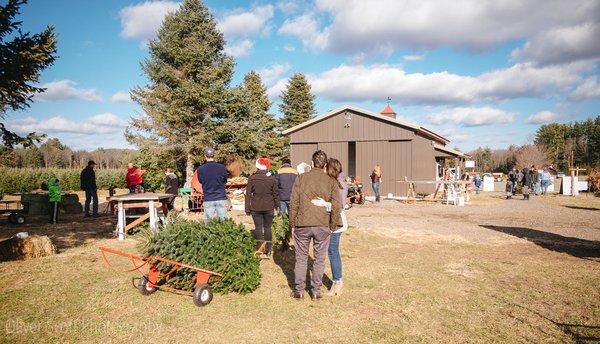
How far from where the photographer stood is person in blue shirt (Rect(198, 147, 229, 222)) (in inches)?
276

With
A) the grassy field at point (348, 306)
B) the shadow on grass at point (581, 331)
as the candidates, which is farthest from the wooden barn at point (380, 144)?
the shadow on grass at point (581, 331)

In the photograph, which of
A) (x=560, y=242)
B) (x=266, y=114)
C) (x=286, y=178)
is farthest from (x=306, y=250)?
(x=266, y=114)

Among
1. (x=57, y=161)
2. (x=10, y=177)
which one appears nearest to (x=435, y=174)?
(x=10, y=177)

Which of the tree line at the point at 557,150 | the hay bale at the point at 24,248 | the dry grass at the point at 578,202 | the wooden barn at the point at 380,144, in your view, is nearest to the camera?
the hay bale at the point at 24,248

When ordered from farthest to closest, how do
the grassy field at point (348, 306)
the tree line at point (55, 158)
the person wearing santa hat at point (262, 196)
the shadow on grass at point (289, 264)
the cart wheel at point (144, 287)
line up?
the tree line at point (55, 158) < the person wearing santa hat at point (262, 196) < the shadow on grass at point (289, 264) < the cart wheel at point (144, 287) < the grassy field at point (348, 306)

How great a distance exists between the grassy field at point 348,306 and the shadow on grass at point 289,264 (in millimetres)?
40

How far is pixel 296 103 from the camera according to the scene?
4434 centimetres

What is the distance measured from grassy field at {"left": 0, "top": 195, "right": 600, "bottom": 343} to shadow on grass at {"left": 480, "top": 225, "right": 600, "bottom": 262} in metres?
0.71

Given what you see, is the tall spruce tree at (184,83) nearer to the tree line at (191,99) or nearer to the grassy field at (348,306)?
the tree line at (191,99)

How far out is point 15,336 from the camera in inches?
156

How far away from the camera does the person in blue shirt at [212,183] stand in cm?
701

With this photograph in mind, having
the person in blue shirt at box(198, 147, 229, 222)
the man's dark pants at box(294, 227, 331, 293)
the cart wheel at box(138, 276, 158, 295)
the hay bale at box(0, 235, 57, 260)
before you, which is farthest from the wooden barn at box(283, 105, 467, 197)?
the cart wheel at box(138, 276, 158, 295)

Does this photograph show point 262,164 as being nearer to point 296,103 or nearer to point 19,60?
point 19,60

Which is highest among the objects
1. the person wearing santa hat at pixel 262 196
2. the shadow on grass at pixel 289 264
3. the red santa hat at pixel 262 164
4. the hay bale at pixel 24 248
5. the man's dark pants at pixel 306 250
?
the red santa hat at pixel 262 164
